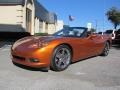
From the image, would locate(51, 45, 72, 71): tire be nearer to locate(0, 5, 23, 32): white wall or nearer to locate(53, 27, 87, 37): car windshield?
locate(53, 27, 87, 37): car windshield

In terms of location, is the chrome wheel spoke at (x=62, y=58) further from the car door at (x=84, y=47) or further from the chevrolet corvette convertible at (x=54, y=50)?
the car door at (x=84, y=47)

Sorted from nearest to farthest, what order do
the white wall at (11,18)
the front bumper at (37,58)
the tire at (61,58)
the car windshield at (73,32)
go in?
1. the front bumper at (37,58)
2. the tire at (61,58)
3. the car windshield at (73,32)
4. the white wall at (11,18)

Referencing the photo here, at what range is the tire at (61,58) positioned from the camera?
7.29 m

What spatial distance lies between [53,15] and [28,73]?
41106 millimetres

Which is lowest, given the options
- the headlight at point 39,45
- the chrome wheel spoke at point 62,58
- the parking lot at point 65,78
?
the parking lot at point 65,78

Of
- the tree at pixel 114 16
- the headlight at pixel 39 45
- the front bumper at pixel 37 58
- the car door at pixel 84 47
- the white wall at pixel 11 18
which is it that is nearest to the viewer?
the front bumper at pixel 37 58

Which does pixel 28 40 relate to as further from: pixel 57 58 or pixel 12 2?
pixel 12 2

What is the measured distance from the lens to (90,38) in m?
8.89

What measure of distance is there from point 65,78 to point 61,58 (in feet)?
3.38

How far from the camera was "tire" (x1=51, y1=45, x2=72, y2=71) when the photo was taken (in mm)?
7295

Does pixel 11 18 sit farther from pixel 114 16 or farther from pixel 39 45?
pixel 114 16

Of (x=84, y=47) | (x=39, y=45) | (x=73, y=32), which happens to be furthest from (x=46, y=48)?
(x=73, y=32)

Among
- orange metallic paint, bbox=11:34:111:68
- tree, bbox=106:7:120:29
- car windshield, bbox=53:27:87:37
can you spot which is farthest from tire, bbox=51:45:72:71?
tree, bbox=106:7:120:29

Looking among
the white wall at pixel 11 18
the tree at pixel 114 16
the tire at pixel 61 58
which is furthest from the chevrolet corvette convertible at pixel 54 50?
the tree at pixel 114 16
